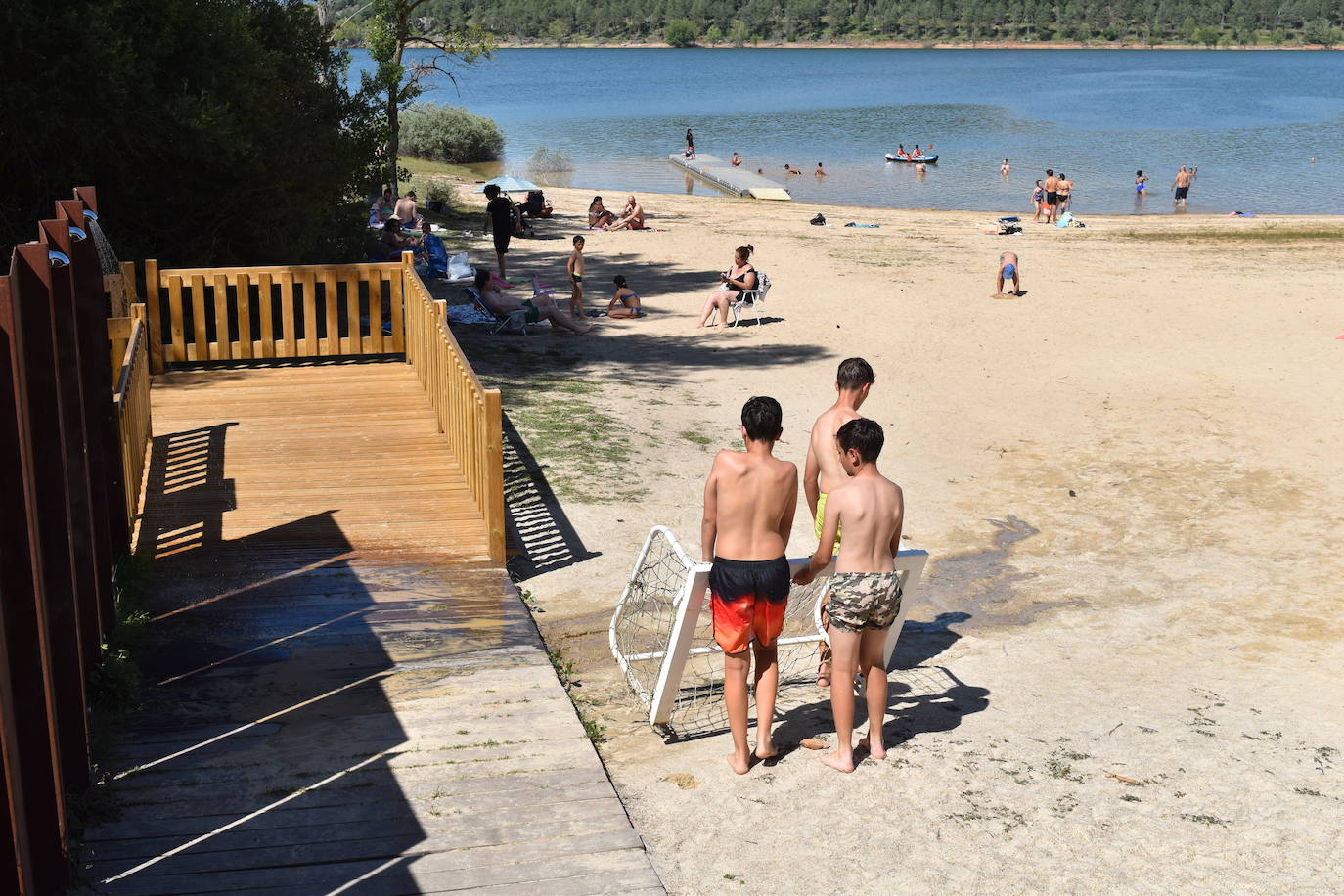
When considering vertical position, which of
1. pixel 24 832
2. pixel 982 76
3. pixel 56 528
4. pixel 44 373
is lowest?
pixel 24 832

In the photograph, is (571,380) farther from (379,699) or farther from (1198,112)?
(1198,112)

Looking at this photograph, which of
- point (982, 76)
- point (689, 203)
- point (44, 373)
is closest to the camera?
point (44, 373)

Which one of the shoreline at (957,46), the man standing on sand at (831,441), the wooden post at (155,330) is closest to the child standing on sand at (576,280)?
the wooden post at (155,330)

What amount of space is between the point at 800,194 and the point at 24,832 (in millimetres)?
43116

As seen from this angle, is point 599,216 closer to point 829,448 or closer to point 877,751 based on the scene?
point 829,448

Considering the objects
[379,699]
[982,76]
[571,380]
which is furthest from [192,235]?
[982,76]

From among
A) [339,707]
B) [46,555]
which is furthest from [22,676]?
[339,707]

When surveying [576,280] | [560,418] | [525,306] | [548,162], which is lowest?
[560,418]

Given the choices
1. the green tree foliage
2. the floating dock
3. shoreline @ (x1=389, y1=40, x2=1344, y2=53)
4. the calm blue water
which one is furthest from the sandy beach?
shoreline @ (x1=389, y1=40, x2=1344, y2=53)

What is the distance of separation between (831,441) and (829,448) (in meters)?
0.04

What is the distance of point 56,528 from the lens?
4875 millimetres

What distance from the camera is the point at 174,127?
13766mm

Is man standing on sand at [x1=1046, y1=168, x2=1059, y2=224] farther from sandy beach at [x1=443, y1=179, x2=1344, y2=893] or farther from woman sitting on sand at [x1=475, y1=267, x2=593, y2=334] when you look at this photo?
woman sitting on sand at [x1=475, y1=267, x2=593, y2=334]

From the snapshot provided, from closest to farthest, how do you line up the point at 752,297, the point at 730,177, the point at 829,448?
the point at 829,448 → the point at 752,297 → the point at 730,177
